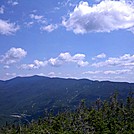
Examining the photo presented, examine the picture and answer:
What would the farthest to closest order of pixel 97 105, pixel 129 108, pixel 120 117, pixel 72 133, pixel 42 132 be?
pixel 97 105
pixel 129 108
pixel 120 117
pixel 42 132
pixel 72 133

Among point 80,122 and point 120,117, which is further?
point 120,117

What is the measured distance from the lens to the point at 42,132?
89.9 metres

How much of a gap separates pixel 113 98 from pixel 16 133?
44514 mm

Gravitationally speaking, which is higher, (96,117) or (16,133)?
(96,117)

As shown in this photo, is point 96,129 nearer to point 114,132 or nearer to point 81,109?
point 114,132

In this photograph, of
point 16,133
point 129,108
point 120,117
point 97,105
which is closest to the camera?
point 120,117

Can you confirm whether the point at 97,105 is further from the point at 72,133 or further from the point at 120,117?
the point at 72,133

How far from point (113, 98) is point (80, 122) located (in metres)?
31.2

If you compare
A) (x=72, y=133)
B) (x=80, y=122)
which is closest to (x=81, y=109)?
(x=80, y=122)

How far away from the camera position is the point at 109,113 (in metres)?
104

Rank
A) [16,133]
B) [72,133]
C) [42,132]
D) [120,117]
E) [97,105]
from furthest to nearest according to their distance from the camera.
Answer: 1. [97,105]
2. [16,133]
3. [120,117]
4. [42,132]
5. [72,133]

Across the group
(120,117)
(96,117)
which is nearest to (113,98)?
(120,117)

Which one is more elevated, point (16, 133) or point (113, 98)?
point (113, 98)

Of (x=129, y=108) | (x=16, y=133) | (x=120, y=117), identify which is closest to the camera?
(x=120, y=117)
